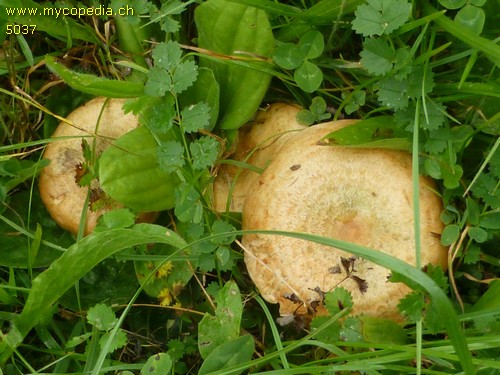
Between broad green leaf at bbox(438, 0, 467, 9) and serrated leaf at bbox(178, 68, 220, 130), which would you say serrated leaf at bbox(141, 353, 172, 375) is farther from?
broad green leaf at bbox(438, 0, 467, 9)

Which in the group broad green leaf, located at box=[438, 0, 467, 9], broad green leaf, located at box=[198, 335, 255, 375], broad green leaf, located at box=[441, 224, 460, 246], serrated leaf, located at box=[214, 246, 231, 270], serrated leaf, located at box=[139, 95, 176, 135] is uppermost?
broad green leaf, located at box=[438, 0, 467, 9]

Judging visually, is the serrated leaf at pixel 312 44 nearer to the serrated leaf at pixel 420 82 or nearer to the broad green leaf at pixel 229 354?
the serrated leaf at pixel 420 82

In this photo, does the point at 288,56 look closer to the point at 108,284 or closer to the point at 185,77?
the point at 185,77

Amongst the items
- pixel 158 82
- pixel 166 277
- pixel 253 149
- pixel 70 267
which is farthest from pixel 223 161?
pixel 70 267

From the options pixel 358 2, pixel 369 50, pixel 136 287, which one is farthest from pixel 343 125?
pixel 136 287

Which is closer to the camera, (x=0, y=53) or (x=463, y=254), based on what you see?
(x=463, y=254)

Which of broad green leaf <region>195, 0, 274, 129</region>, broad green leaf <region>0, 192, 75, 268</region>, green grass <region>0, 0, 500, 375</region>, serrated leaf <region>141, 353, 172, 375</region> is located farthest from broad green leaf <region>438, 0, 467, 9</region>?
broad green leaf <region>0, 192, 75, 268</region>

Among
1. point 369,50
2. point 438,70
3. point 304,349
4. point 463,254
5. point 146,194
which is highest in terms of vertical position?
point 369,50

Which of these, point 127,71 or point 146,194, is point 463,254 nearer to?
point 146,194
